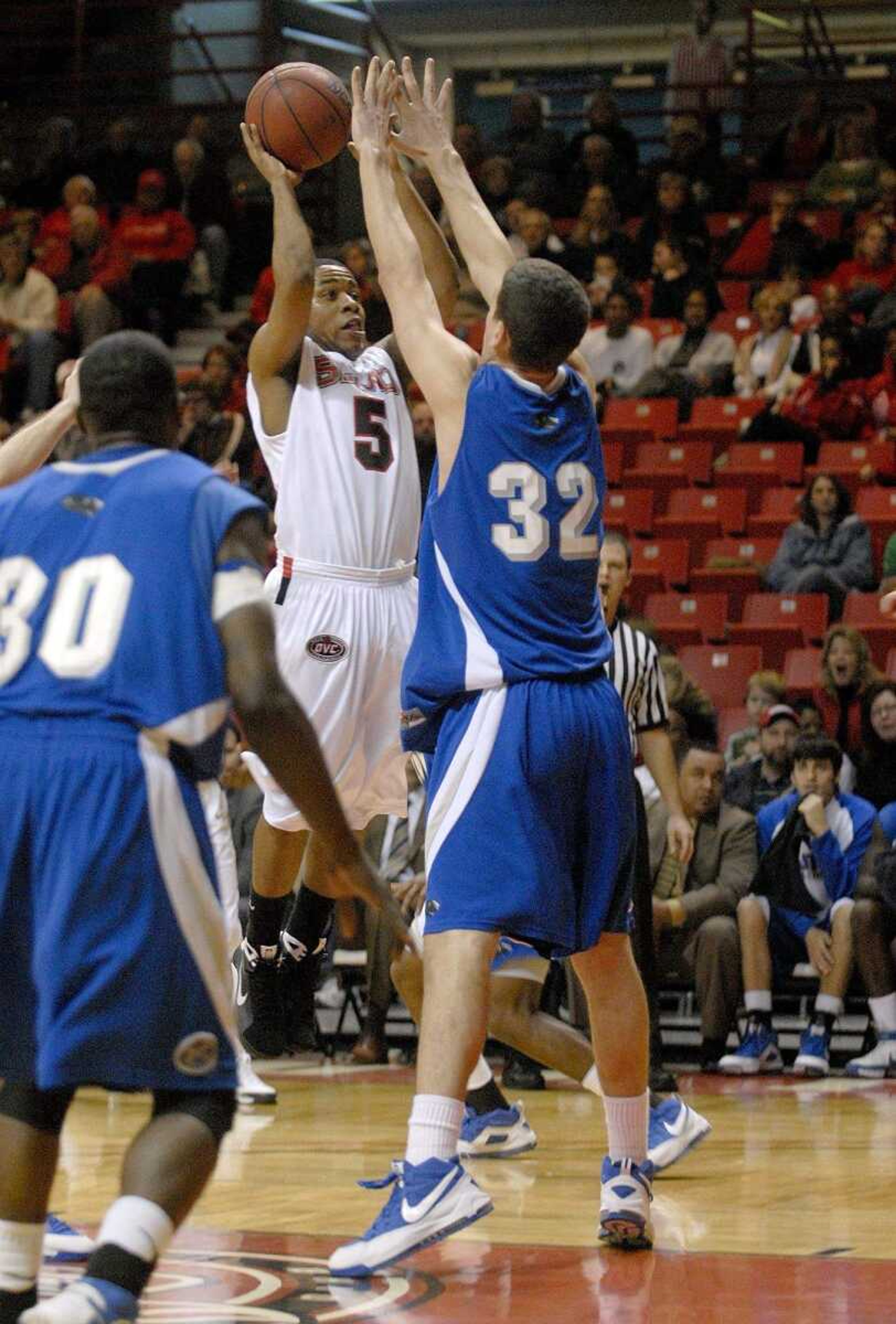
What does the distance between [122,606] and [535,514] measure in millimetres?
1786

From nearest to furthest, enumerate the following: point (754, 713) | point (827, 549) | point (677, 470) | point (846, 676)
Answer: point (846, 676)
point (754, 713)
point (827, 549)
point (677, 470)

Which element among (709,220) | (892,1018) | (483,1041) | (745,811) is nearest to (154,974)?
(483,1041)

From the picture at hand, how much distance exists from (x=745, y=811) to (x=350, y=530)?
16.6 feet

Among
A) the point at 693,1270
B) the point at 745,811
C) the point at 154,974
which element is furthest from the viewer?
the point at 745,811

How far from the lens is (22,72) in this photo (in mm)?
21984

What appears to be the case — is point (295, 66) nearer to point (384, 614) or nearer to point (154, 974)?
point (384, 614)

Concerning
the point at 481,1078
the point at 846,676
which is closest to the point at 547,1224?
the point at 481,1078

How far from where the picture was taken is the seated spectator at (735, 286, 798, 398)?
612 inches

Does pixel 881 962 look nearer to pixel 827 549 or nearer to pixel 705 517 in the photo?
pixel 827 549

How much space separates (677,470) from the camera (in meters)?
14.7

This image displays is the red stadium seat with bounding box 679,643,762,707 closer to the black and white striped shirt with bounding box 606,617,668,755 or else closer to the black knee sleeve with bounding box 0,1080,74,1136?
the black and white striped shirt with bounding box 606,617,668,755

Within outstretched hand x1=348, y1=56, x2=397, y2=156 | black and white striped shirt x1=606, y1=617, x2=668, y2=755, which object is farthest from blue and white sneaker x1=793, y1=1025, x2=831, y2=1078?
outstretched hand x1=348, y1=56, x2=397, y2=156

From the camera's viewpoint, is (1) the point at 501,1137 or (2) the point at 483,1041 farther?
(1) the point at 501,1137

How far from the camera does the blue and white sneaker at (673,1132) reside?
602 cm
